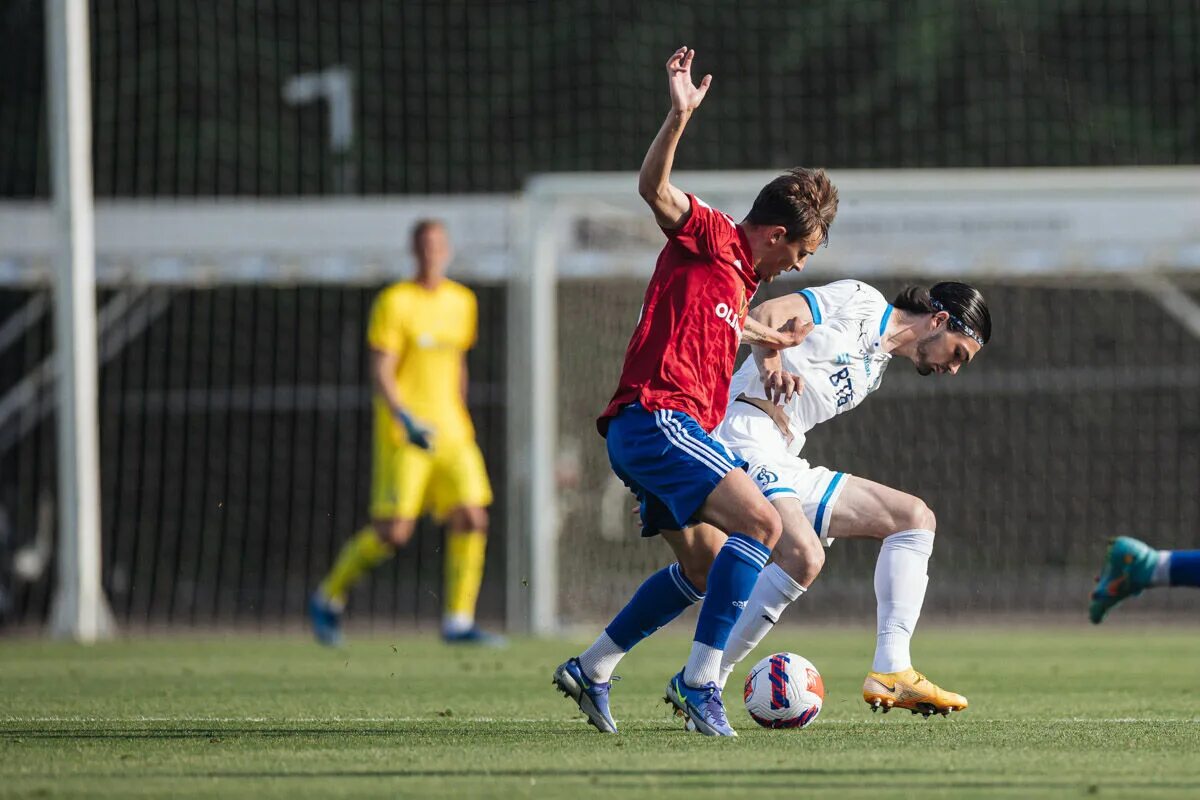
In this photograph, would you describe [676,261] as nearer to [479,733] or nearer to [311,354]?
[479,733]

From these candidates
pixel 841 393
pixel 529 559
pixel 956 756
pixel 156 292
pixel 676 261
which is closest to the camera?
pixel 956 756

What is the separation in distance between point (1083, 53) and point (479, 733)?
48.5ft

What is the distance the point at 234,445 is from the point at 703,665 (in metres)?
15.5

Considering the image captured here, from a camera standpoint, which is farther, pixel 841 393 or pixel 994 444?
pixel 994 444

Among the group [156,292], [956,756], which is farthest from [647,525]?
[156,292]

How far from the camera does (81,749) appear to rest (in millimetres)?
5773

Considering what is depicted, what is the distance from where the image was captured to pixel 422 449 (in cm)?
1117

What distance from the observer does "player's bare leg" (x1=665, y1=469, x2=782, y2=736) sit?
6078mm

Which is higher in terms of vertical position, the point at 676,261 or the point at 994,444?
the point at 676,261

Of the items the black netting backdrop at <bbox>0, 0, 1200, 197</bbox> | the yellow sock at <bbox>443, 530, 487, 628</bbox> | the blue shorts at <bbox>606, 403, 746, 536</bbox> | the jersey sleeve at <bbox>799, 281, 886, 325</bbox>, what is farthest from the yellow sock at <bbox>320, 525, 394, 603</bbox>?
the black netting backdrop at <bbox>0, 0, 1200, 197</bbox>

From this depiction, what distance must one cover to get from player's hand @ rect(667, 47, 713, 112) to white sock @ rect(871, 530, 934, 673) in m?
1.88

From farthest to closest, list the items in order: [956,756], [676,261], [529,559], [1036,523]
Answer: [1036,523], [529,559], [676,261], [956,756]

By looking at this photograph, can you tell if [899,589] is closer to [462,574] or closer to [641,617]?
[641,617]

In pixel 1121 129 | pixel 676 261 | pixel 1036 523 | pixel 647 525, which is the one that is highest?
pixel 1121 129
